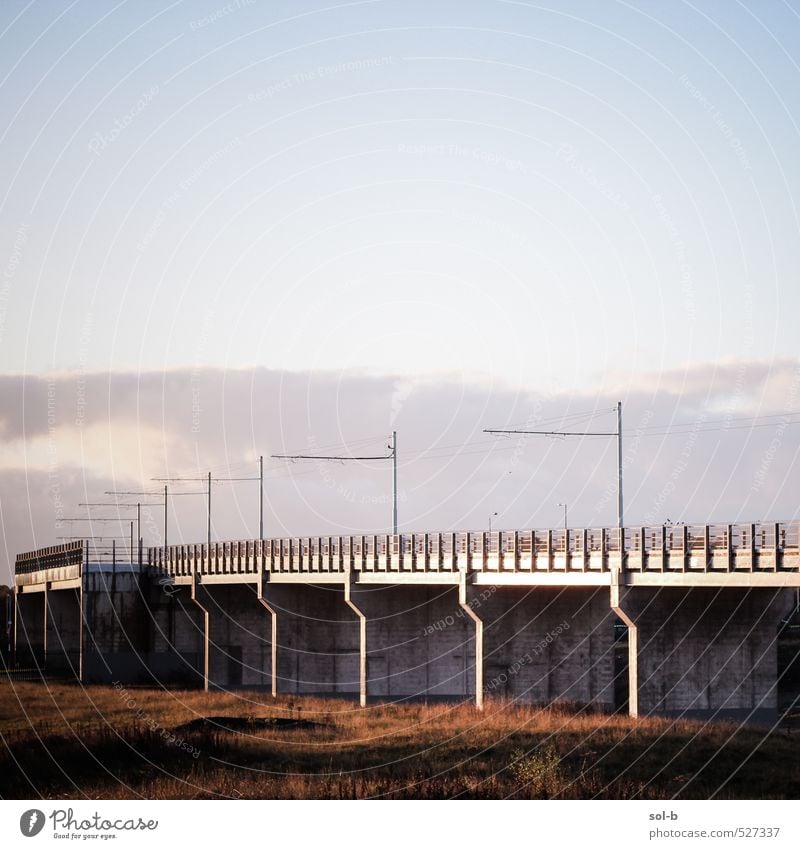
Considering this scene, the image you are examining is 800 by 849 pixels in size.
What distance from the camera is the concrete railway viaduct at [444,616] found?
174ft

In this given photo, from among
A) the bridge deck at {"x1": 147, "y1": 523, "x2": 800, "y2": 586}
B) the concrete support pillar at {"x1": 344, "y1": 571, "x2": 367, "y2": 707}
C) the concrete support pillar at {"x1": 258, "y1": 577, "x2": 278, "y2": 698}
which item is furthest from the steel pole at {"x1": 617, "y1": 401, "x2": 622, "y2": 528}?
the concrete support pillar at {"x1": 258, "y1": 577, "x2": 278, "y2": 698}

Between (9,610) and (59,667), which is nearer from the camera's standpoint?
(59,667)

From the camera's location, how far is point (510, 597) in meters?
63.7

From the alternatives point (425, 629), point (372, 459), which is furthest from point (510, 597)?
point (372, 459)

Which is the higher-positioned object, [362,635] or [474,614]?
[474,614]

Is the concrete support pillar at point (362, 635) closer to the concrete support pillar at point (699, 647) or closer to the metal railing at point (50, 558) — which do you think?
the concrete support pillar at point (699, 647)

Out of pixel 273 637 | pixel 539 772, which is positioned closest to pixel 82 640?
pixel 273 637

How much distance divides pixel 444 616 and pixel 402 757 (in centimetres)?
2417

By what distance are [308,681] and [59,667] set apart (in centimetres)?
2483

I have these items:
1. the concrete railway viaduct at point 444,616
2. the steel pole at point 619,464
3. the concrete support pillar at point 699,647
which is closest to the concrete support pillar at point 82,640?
the concrete railway viaduct at point 444,616

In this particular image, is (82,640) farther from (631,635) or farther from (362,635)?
(631,635)

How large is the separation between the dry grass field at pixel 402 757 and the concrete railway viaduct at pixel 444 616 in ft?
10.9

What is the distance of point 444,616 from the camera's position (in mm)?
73250
